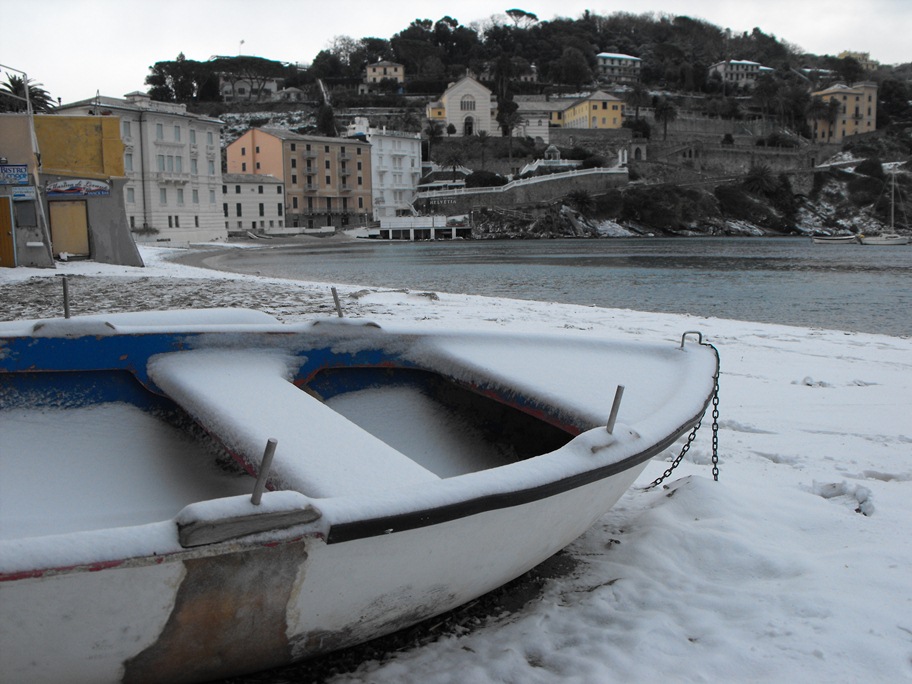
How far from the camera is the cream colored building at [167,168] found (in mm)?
47594

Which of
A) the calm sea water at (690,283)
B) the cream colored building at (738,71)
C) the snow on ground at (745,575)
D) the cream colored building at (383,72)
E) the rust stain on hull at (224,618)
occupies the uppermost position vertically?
the cream colored building at (738,71)

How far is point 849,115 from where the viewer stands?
117688mm

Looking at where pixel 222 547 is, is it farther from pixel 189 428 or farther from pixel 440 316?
pixel 440 316

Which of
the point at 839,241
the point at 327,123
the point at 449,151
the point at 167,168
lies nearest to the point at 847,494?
the point at 167,168

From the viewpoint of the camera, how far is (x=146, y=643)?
1987 mm

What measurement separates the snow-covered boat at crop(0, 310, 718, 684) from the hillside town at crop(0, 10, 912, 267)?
17364mm

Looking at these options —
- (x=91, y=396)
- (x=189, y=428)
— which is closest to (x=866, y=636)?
(x=189, y=428)

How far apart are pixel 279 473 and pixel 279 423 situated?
1.49 ft

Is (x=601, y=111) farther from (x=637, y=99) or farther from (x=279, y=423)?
(x=279, y=423)

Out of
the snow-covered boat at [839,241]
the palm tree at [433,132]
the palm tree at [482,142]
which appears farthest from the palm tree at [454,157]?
the snow-covered boat at [839,241]

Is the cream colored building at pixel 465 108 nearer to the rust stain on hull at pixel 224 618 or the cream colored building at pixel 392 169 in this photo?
the cream colored building at pixel 392 169

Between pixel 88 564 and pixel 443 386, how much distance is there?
2367 mm

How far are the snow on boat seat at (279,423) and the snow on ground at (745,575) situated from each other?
0.62 meters

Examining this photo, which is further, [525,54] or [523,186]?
[525,54]
